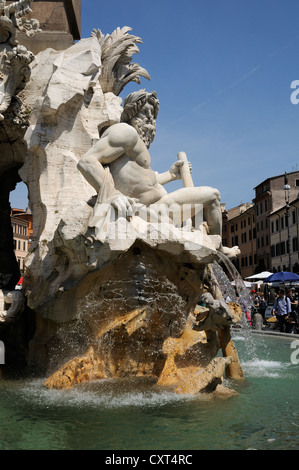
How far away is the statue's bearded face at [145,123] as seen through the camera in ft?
23.7

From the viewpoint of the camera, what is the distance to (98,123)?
7.68m

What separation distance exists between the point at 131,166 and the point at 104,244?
1.31 metres

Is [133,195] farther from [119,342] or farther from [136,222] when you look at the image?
[119,342]

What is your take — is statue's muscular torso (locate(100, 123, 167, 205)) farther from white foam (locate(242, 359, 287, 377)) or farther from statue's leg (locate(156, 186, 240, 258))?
white foam (locate(242, 359, 287, 377))

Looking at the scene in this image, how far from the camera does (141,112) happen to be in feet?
23.8

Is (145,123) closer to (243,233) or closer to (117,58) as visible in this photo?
(117,58)

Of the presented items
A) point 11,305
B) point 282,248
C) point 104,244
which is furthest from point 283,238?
point 104,244

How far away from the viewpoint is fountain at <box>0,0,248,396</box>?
5883 mm

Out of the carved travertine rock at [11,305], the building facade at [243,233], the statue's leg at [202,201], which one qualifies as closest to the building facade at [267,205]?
the building facade at [243,233]

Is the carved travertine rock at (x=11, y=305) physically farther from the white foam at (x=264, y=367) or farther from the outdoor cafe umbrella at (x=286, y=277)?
the outdoor cafe umbrella at (x=286, y=277)

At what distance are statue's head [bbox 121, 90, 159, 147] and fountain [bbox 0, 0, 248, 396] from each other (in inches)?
0.6

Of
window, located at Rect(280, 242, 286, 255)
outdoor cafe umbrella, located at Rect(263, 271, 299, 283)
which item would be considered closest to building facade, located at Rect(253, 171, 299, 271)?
window, located at Rect(280, 242, 286, 255)

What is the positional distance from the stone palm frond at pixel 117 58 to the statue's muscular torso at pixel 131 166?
2.15 m
